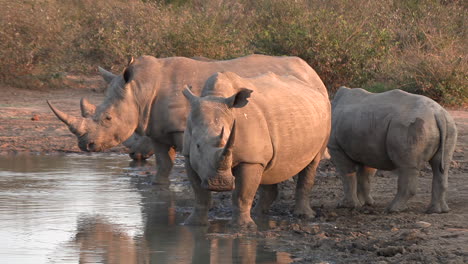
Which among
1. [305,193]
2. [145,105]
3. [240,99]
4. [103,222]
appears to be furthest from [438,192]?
[145,105]

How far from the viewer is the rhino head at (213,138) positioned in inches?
269

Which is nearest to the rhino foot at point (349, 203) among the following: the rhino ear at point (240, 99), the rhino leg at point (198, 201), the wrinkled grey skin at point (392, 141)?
the wrinkled grey skin at point (392, 141)

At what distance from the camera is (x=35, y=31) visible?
64.1ft

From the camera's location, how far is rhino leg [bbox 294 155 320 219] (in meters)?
8.62

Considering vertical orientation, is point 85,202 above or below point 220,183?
below

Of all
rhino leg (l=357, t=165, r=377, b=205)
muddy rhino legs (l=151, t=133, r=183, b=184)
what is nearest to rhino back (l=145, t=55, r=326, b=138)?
muddy rhino legs (l=151, t=133, r=183, b=184)

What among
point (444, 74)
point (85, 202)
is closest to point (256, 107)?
point (85, 202)

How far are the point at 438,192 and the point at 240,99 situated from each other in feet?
7.34

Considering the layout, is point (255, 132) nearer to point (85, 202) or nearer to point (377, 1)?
point (85, 202)

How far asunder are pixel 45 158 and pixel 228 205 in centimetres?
458

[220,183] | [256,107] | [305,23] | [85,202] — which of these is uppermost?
[305,23]

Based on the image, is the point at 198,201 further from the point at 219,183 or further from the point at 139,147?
the point at 139,147

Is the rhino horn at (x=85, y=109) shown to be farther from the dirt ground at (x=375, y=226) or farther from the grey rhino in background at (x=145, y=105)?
the dirt ground at (x=375, y=226)

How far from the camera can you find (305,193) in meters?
8.73
